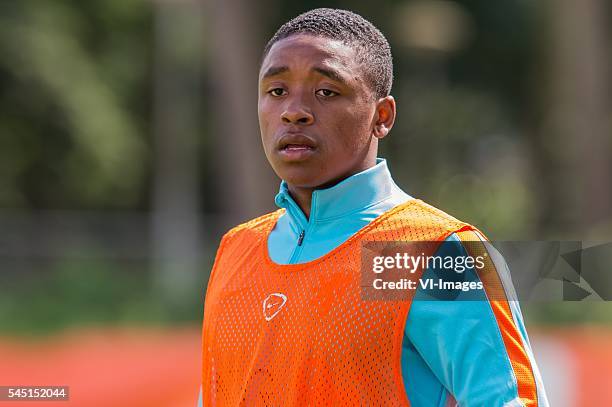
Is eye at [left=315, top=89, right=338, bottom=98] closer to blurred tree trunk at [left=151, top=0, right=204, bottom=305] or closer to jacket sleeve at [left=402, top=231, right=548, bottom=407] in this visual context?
jacket sleeve at [left=402, top=231, right=548, bottom=407]

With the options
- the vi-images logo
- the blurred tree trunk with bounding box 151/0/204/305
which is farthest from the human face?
the blurred tree trunk with bounding box 151/0/204/305

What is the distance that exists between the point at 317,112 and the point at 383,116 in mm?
244

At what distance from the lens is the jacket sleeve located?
230 cm

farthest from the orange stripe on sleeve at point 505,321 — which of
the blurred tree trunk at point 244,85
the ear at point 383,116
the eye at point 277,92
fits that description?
the blurred tree trunk at point 244,85

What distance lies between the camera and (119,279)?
59.6 ft

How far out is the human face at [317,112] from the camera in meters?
2.64

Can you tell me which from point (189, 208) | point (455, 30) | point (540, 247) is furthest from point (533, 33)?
point (540, 247)

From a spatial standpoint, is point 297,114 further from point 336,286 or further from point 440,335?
point 440,335

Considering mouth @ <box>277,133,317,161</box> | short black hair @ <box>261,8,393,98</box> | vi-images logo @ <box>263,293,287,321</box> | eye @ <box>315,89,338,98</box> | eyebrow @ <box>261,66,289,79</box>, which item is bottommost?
vi-images logo @ <box>263,293,287,321</box>

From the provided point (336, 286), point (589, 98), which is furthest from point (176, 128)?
point (336, 286)

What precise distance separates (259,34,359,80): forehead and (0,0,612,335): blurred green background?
853 cm

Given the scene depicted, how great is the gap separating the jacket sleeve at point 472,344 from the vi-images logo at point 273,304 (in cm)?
35

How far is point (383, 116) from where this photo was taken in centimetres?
281

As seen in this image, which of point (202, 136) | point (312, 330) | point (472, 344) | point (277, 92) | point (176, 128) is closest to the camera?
point (472, 344)
